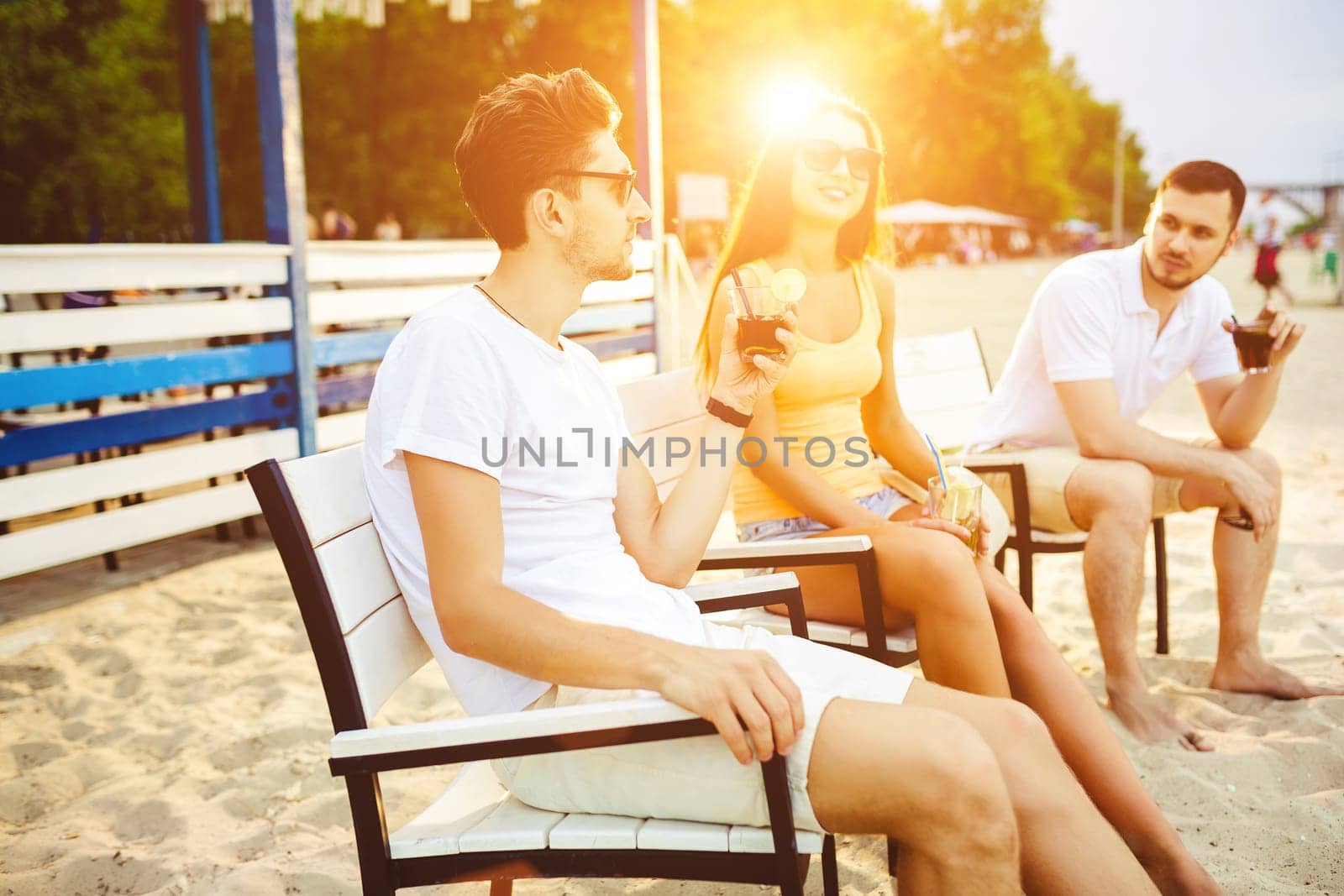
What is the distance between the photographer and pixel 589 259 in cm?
195

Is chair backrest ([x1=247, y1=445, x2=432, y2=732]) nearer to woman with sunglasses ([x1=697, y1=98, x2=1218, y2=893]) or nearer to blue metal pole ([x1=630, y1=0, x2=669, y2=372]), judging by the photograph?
woman with sunglasses ([x1=697, y1=98, x2=1218, y2=893])

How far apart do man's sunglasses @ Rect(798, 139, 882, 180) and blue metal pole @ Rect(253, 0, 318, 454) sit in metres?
3.26

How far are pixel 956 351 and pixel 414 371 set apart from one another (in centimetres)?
329

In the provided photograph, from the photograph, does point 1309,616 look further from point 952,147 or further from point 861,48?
point 952,147

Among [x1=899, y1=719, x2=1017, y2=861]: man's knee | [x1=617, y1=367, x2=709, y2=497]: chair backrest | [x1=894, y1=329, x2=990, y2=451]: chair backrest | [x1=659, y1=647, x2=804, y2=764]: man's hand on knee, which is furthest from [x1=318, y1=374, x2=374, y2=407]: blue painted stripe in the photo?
[x1=899, y1=719, x2=1017, y2=861]: man's knee

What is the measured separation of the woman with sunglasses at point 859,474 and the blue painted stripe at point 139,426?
135 inches

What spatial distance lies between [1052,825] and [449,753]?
1.00m

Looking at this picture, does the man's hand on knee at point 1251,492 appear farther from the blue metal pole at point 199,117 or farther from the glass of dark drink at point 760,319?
the blue metal pole at point 199,117

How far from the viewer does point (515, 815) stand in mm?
1690

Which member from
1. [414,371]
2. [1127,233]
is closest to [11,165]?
[414,371]

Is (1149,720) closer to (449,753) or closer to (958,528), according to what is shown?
(958,528)

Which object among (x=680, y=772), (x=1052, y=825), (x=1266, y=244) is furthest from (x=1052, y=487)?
(x=1266, y=244)

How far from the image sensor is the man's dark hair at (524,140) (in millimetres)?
1851

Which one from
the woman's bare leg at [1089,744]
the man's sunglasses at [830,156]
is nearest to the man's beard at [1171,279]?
the man's sunglasses at [830,156]
